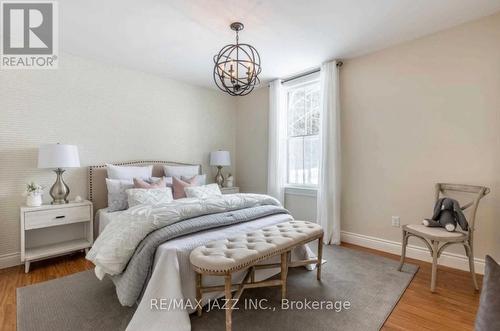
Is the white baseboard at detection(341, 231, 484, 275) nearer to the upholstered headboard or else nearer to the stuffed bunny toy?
the stuffed bunny toy

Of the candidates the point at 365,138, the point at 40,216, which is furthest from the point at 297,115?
the point at 40,216

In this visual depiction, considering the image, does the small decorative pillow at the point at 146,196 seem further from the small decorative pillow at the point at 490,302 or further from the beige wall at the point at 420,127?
the small decorative pillow at the point at 490,302

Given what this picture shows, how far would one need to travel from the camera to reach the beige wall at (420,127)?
248 centimetres

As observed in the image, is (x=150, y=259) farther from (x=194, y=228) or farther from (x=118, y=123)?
(x=118, y=123)

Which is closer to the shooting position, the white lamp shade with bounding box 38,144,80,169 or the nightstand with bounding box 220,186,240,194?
the white lamp shade with bounding box 38,144,80,169

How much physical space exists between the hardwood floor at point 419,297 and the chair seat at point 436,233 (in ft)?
1.56

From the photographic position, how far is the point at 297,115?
4.18m

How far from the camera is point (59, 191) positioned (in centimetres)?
293

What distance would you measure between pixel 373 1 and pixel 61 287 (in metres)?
3.83

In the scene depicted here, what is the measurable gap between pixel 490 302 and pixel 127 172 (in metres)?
3.53

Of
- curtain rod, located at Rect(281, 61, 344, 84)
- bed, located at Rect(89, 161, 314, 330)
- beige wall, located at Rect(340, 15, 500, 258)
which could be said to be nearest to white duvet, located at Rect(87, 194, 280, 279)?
bed, located at Rect(89, 161, 314, 330)

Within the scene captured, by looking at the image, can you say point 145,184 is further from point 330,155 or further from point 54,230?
point 330,155

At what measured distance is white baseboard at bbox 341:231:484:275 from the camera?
258 centimetres

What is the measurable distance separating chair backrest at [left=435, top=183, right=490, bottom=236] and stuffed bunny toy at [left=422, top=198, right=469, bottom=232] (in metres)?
0.10
